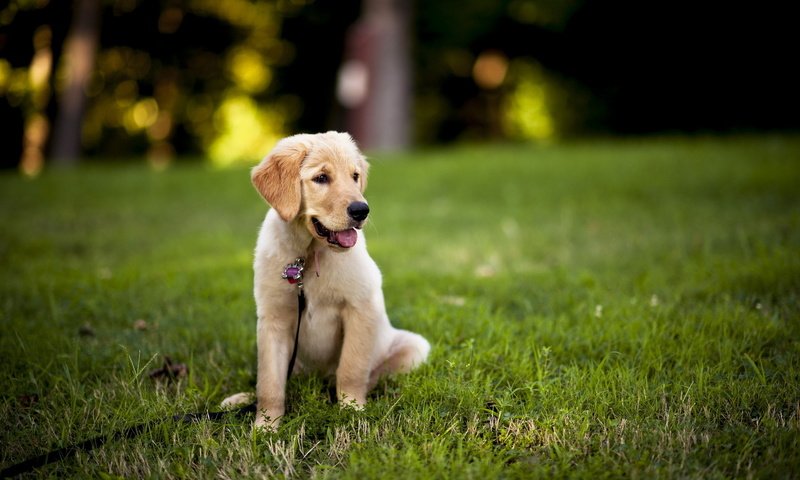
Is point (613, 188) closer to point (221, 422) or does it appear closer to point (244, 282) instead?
point (244, 282)

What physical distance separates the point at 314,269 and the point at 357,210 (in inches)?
14.7

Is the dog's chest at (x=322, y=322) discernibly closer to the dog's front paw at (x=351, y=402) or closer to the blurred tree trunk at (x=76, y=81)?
the dog's front paw at (x=351, y=402)

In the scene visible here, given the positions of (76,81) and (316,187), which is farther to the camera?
(76,81)

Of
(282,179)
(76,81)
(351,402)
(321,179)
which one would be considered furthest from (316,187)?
(76,81)

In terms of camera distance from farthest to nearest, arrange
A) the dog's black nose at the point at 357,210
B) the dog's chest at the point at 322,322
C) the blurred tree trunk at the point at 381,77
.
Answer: the blurred tree trunk at the point at 381,77
the dog's chest at the point at 322,322
the dog's black nose at the point at 357,210

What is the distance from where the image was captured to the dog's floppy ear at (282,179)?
2.92 m

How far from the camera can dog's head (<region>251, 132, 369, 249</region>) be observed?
2877 millimetres

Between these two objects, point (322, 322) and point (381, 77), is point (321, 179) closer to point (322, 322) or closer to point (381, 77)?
point (322, 322)

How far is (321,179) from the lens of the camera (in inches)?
119

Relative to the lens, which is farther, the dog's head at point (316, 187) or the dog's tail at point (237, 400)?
the dog's tail at point (237, 400)

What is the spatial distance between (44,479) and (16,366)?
1.18 m

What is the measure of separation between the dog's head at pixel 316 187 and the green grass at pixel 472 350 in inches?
31.0

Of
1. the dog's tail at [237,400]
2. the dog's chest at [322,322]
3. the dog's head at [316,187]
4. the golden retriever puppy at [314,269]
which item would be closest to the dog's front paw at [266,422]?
the golden retriever puppy at [314,269]

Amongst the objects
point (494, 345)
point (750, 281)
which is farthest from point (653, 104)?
point (494, 345)
